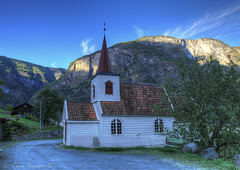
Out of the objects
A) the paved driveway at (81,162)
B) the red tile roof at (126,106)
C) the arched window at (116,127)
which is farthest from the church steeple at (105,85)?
the paved driveway at (81,162)

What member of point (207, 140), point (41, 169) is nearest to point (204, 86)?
point (207, 140)

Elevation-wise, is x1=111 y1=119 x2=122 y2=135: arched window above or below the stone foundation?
above

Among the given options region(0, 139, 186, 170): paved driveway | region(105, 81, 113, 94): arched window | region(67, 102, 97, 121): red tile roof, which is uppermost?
region(105, 81, 113, 94): arched window

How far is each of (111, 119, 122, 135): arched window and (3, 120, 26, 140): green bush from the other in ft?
65.3

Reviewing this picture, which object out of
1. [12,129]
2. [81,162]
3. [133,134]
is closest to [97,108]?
[133,134]

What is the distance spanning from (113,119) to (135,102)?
139 inches

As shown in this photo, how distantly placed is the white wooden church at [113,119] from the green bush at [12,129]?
14.9 meters

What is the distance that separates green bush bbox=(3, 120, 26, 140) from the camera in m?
32.3

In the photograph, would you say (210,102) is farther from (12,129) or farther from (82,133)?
(12,129)

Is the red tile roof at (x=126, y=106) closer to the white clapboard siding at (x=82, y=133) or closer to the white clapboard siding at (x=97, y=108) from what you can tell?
the white clapboard siding at (x=97, y=108)

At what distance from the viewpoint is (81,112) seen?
22.6m

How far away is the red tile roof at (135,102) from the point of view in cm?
2225

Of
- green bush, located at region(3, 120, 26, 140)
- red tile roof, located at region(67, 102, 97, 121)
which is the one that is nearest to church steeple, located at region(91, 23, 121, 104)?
red tile roof, located at region(67, 102, 97, 121)

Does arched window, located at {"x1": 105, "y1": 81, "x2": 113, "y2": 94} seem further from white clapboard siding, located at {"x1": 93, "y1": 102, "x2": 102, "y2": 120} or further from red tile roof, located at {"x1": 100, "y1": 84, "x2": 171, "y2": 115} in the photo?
white clapboard siding, located at {"x1": 93, "y1": 102, "x2": 102, "y2": 120}
